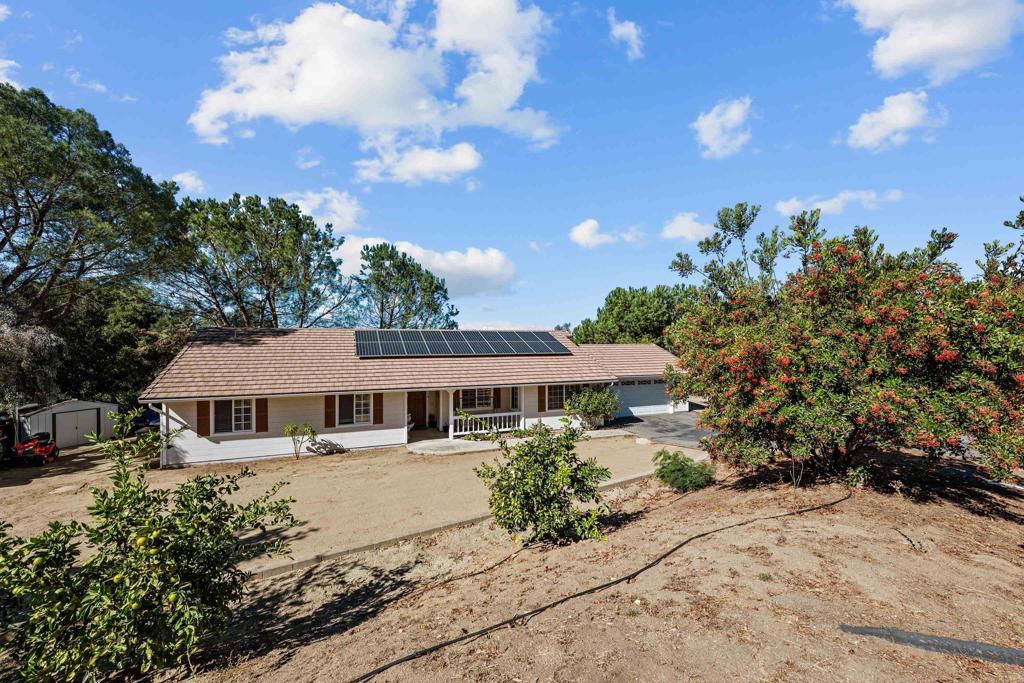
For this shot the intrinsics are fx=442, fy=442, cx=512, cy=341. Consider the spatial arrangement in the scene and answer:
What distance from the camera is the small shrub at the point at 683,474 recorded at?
11.6 m

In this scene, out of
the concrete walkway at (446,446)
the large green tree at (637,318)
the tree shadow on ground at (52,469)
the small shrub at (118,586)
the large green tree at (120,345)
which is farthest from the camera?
the large green tree at (637,318)

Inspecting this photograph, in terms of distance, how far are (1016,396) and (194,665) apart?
1278 centimetres

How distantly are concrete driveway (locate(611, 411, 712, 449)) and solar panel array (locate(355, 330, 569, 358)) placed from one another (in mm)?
5184

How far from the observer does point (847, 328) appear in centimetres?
891

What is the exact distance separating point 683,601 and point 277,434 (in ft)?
52.2

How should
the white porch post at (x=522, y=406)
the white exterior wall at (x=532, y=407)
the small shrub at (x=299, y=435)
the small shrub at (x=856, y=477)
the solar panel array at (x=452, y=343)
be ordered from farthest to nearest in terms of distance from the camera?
1. the white exterior wall at (x=532, y=407)
2. the white porch post at (x=522, y=406)
3. the solar panel array at (x=452, y=343)
4. the small shrub at (x=299, y=435)
5. the small shrub at (x=856, y=477)

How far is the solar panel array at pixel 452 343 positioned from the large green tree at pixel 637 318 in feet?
56.7

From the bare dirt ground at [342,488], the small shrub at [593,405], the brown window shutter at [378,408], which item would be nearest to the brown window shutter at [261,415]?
the bare dirt ground at [342,488]

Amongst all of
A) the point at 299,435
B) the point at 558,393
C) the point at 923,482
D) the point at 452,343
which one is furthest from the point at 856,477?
the point at 299,435

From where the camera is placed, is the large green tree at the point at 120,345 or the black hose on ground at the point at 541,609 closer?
the black hose on ground at the point at 541,609

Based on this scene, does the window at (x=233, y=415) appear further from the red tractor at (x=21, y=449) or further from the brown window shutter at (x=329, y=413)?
the red tractor at (x=21, y=449)

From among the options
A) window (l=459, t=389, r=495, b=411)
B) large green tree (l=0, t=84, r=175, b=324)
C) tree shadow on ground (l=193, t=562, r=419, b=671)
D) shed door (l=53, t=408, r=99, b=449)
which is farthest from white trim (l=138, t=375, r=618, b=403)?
tree shadow on ground (l=193, t=562, r=419, b=671)

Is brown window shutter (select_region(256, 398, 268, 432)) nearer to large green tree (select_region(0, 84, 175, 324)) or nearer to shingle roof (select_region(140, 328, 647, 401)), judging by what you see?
shingle roof (select_region(140, 328, 647, 401))

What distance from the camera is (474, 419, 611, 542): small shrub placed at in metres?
7.76
